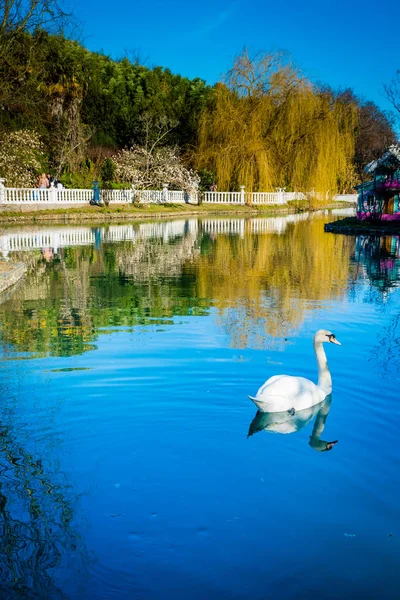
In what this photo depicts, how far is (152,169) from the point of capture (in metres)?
46.6

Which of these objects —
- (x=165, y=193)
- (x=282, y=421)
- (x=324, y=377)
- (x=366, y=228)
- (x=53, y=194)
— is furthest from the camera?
(x=165, y=193)

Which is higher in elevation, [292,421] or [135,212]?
[135,212]

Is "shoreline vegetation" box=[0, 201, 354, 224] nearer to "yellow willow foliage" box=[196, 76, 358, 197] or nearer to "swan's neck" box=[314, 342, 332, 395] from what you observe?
"yellow willow foliage" box=[196, 76, 358, 197]

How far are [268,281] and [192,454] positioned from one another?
368 inches

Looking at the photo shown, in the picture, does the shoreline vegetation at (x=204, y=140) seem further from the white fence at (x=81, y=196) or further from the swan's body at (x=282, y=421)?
the swan's body at (x=282, y=421)

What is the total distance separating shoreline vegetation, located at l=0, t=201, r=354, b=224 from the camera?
33781 mm

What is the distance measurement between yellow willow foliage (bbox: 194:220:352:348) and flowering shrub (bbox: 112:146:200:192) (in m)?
21.4

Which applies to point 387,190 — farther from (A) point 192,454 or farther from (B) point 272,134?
(A) point 192,454

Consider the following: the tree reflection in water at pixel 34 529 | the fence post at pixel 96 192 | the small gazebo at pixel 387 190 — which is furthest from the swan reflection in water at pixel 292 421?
the fence post at pixel 96 192

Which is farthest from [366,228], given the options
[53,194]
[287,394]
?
[287,394]

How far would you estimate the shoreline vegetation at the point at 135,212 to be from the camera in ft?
111

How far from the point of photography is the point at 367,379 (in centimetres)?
731

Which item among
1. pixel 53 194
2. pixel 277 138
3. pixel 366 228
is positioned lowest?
pixel 366 228

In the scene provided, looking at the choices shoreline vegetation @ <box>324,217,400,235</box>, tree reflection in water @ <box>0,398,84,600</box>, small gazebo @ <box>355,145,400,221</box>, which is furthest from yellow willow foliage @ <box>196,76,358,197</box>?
tree reflection in water @ <box>0,398,84,600</box>
